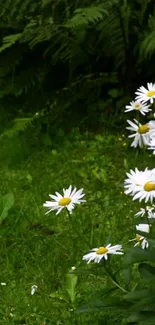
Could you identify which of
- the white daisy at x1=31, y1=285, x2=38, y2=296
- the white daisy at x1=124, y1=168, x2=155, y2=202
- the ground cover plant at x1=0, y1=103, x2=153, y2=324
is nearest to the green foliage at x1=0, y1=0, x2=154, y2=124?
the ground cover plant at x1=0, y1=103, x2=153, y2=324

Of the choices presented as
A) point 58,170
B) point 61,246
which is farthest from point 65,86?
point 61,246

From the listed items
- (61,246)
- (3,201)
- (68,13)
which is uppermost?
(68,13)

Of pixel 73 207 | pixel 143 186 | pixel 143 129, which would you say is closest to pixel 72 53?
pixel 143 129

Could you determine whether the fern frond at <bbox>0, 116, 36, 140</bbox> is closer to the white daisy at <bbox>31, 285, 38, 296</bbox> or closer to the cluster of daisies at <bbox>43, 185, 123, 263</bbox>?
the white daisy at <bbox>31, 285, 38, 296</bbox>

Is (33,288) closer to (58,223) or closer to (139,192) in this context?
(58,223)

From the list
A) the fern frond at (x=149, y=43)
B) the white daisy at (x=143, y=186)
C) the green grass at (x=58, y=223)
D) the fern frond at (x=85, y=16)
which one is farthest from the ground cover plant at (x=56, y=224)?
the fern frond at (x=85, y=16)

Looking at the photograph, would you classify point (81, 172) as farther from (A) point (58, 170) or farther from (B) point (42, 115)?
(B) point (42, 115)
